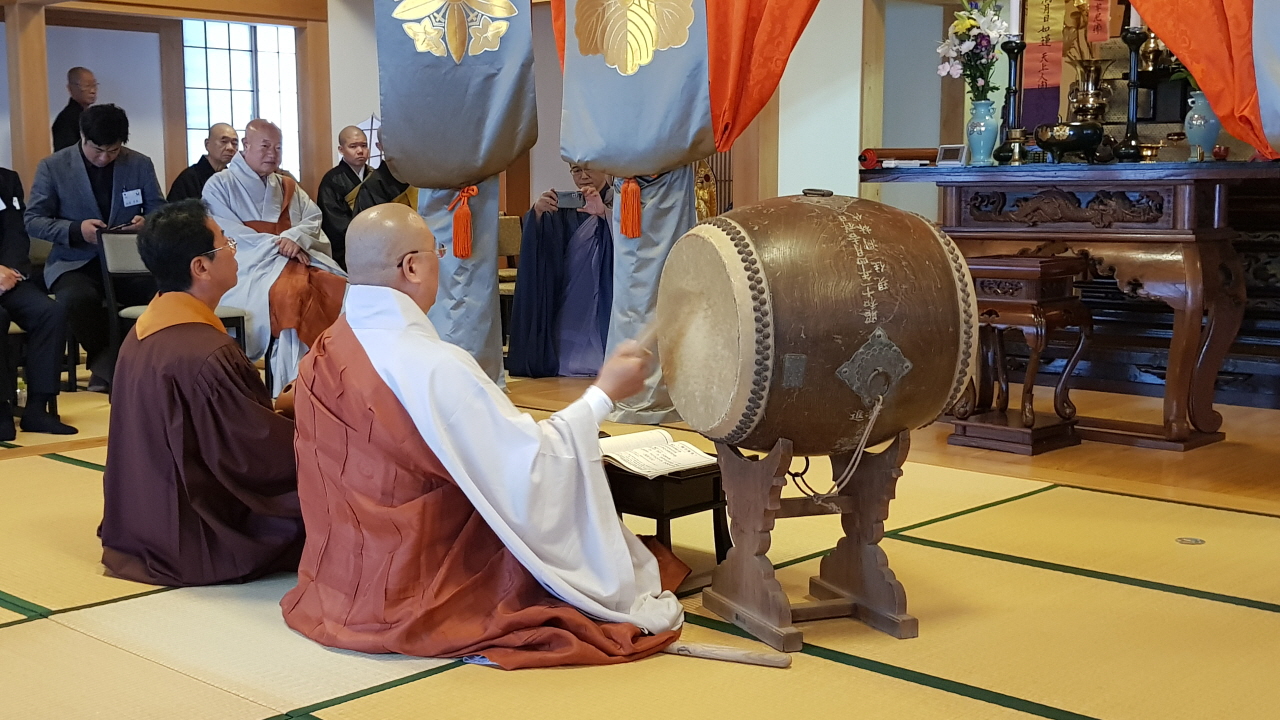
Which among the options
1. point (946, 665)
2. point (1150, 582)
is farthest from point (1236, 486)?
point (946, 665)

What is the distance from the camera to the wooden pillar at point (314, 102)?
8.66 m

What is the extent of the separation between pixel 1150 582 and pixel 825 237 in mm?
1200

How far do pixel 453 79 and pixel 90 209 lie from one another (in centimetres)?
187

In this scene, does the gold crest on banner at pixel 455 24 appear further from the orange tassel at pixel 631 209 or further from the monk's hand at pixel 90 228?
the monk's hand at pixel 90 228

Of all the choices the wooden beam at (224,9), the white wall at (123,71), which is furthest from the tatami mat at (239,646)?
the white wall at (123,71)

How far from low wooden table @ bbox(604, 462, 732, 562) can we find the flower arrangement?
2.63 meters

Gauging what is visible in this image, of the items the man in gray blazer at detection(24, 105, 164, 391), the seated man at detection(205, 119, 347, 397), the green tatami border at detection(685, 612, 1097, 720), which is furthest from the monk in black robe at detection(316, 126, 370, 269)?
the green tatami border at detection(685, 612, 1097, 720)

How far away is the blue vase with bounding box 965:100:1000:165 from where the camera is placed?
509 cm

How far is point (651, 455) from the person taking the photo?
10.5ft

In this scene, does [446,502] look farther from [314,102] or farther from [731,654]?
[314,102]

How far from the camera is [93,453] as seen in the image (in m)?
4.80

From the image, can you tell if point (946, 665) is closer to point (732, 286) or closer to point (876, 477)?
point (876, 477)

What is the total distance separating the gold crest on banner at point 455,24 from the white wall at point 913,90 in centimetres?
282

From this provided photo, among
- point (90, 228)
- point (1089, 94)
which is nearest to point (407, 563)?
point (1089, 94)
